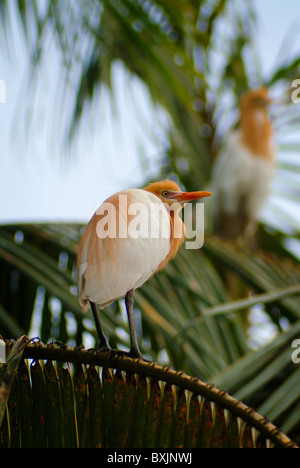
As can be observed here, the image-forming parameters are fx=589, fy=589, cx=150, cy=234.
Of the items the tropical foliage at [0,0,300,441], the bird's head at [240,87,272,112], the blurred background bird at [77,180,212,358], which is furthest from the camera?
the bird's head at [240,87,272,112]

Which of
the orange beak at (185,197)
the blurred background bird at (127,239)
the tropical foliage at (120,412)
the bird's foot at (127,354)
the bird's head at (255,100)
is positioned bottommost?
the tropical foliage at (120,412)

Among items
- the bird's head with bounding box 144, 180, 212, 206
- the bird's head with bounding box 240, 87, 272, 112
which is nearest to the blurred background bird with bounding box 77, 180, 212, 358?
the bird's head with bounding box 144, 180, 212, 206

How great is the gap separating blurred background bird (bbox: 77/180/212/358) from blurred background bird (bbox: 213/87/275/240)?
7.78 feet

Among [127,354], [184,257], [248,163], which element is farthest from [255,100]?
[127,354]

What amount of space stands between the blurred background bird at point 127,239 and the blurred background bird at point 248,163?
2.37 meters

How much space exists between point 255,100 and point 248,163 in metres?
0.34

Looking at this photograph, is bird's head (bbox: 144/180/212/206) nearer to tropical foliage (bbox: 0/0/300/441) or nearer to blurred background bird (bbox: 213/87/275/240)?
tropical foliage (bbox: 0/0/300/441)

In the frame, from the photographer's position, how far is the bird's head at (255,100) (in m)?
2.78

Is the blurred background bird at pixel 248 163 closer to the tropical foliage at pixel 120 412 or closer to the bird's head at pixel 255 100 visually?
the bird's head at pixel 255 100

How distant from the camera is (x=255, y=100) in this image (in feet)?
9.24

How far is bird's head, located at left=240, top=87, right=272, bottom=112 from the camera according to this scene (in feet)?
9.12

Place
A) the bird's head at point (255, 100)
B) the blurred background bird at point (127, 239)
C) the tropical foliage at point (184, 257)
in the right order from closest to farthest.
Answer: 1. the blurred background bird at point (127, 239)
2. the tropical foliage at point (184, 257)
3. the bird's head at point (255, 100)

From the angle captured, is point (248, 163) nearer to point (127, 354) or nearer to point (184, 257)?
point (184, 257)

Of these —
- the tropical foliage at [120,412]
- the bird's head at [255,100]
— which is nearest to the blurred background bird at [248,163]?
the bird's head at [255,100]
